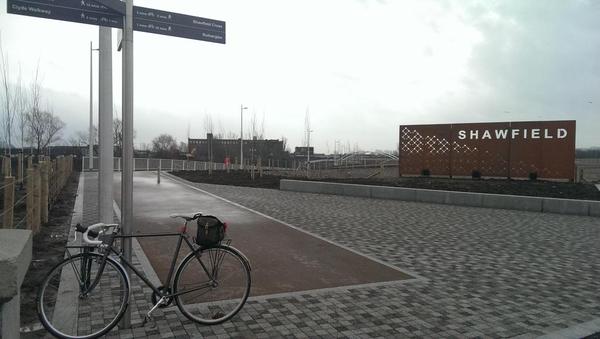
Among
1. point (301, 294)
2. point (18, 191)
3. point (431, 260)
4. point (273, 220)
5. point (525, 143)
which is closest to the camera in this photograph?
point (301, 294)

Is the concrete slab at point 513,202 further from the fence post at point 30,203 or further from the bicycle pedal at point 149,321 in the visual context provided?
the bicycle pedal at point 149,321

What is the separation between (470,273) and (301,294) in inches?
103

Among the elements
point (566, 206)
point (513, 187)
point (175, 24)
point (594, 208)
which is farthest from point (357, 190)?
point (175, 24)

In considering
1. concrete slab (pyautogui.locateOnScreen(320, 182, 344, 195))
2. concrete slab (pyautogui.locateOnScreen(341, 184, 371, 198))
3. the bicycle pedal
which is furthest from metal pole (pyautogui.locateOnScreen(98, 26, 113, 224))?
concrete slab (pyautogui.locateOnScreen(320, 182, 344, 195))

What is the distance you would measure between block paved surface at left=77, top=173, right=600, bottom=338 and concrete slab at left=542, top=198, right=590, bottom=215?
1693 mm

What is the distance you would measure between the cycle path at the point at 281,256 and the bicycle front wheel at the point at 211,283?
0.74 metres

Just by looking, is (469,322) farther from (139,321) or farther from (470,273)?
(139,321)

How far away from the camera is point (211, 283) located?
4.72 m

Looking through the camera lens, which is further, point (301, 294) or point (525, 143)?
point (525, 143)

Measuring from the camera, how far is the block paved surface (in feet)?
14.5

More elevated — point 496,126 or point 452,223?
point 496,126

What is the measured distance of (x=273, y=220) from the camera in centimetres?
1089

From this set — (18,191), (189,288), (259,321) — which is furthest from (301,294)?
(18,191)

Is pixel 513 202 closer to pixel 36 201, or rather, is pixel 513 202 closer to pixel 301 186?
pixel 301 186
